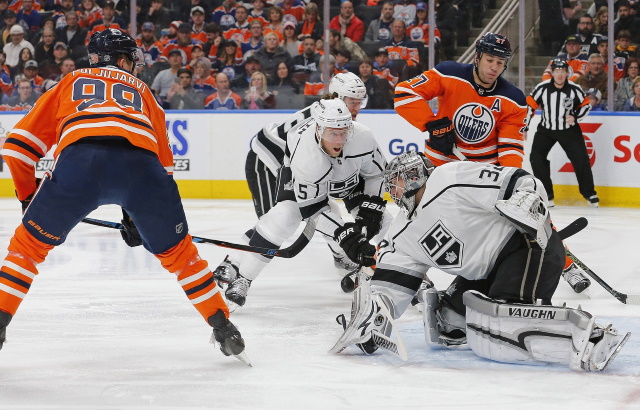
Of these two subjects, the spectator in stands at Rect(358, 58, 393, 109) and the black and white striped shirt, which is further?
the spectator in stands at Rect(358, 58, 393, 109)

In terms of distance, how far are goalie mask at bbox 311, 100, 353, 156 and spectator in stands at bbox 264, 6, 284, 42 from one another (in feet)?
15.9

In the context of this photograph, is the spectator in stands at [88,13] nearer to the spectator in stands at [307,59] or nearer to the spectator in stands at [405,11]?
the spectator in stands at [307,59]

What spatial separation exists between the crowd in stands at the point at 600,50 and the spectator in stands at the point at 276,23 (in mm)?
2133

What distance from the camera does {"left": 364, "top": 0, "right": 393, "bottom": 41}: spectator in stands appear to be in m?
8.12

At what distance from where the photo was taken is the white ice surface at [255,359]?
2.65m

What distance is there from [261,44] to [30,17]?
2255 mm

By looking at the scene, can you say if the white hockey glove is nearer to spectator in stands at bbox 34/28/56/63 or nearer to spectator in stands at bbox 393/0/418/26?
spectator in stands at bbox 393/0/418/26

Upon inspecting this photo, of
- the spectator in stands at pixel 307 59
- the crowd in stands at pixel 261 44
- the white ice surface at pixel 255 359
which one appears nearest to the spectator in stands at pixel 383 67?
the crowd in stands at pixel 261 44

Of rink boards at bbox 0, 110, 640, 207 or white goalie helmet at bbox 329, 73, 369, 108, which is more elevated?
white goalie helmet at bbox 329, 73, 369, 108

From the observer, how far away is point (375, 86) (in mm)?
8086

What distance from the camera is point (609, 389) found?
2.70 meters

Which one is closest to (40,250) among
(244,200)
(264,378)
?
(264,378)

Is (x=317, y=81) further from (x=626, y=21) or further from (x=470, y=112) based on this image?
(x=470, y=112)

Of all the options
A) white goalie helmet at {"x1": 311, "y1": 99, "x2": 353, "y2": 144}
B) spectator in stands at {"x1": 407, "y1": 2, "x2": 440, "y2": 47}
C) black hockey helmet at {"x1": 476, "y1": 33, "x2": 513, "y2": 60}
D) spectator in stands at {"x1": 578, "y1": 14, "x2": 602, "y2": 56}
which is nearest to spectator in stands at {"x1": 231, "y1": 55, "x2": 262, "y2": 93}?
spectator in stands at {"x1": 407, "y1": 2, "x2": 440, "y2": 47}
